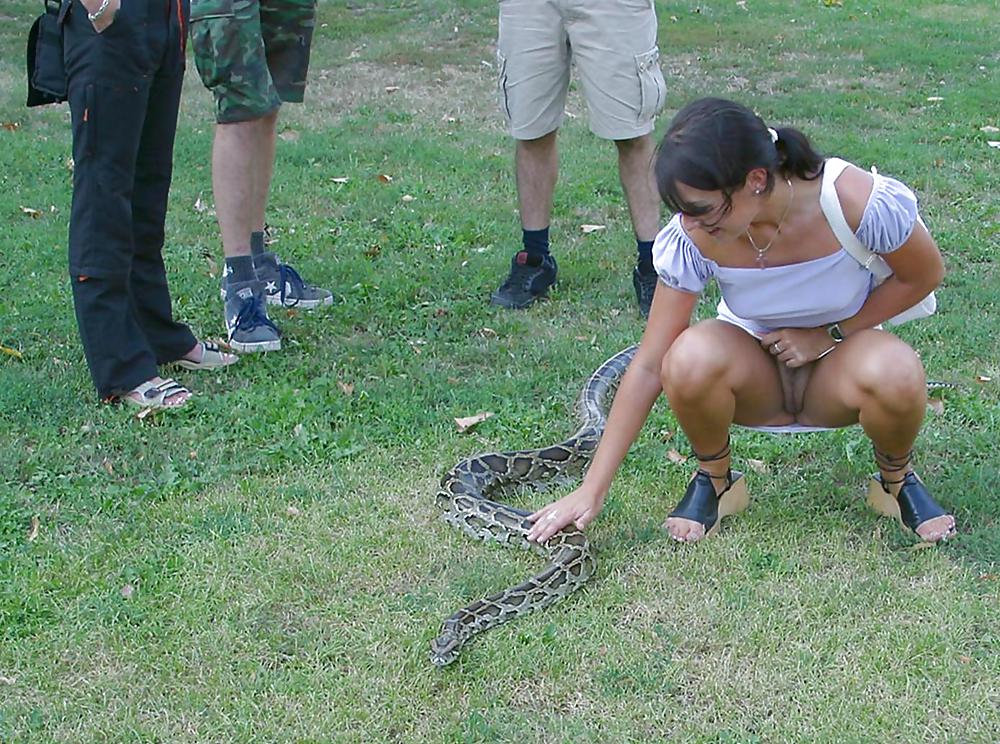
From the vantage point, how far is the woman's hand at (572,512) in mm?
4043

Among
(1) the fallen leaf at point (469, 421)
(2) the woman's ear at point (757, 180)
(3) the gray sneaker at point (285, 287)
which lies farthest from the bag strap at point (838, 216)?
(3) the gray sneaker at point (285, 287)

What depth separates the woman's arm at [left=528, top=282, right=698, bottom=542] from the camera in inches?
158

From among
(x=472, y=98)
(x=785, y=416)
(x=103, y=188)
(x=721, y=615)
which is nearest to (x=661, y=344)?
(x=785, y=416)

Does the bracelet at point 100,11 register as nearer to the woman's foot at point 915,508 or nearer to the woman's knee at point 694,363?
the woman's knee at point 694,363

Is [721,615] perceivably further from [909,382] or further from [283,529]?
[283,529]

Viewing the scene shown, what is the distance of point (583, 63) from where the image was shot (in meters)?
6.22

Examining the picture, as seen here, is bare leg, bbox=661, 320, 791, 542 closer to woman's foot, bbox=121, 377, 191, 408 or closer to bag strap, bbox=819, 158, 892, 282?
bag strap, bbox=819, 158, 892, 282

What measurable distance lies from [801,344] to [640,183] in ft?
8.08

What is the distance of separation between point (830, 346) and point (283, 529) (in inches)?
76.4

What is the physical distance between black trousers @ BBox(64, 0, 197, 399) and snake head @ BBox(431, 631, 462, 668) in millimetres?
2200

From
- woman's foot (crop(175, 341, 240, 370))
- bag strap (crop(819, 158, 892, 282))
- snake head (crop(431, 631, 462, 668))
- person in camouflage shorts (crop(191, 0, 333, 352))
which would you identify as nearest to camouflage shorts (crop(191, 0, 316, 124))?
person in camouflage shorts (crop(191, 0, 333, 352))

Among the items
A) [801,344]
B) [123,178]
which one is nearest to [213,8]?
[123,178]

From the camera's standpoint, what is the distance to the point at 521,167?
653cm

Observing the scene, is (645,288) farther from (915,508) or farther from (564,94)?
(915,508)
